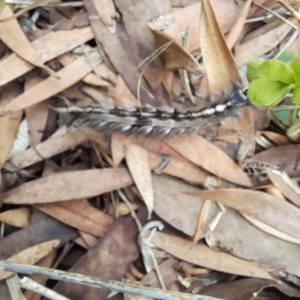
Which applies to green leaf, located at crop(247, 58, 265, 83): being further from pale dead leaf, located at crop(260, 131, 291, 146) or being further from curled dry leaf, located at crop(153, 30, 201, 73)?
pale dead leaf, located at crop(260, 131, 291, 146)

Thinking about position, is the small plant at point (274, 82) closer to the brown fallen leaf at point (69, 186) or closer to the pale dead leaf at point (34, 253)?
the brown fallen leaf at point (69, 186)

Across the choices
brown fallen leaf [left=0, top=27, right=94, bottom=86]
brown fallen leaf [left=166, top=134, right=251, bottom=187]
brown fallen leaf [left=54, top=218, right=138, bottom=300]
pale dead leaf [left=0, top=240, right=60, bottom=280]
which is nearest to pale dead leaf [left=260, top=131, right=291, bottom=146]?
brown fallen leaf [left=166, top=134, right=251, bottom=187]

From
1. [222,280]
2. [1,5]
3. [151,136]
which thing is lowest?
[222,280]

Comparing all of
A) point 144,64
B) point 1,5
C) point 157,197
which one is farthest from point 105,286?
point 1,5

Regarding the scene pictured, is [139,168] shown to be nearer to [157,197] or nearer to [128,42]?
[157,197]

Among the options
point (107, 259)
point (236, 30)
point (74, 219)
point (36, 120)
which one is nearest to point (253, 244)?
point (107, 259)

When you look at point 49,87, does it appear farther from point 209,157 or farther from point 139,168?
point 209,157
